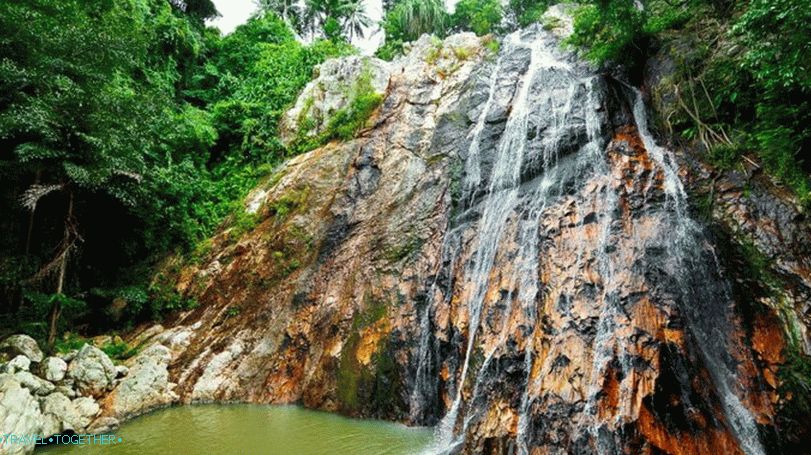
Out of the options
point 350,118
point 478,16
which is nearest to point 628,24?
point 350,118

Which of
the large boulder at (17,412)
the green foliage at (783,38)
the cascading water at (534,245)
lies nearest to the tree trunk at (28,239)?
the large boulder at (17,412)

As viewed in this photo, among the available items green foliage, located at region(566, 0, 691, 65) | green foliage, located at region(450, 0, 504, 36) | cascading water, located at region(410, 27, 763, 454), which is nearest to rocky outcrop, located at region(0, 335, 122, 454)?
cascading water, located at region(410, 27, 763, 454)

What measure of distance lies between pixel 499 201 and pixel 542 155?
125cm

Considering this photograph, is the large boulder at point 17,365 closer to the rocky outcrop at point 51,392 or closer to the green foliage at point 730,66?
the rocky outcrop at point 51,392

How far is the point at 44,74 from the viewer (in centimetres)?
902

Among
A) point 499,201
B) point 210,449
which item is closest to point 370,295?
point 499,201

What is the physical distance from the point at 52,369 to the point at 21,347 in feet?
2.70

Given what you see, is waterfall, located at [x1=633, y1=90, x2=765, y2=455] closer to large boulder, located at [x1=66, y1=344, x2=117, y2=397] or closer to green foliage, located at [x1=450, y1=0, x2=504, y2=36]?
large boulder, located at [x1=66, y1=344, x2=117, y2=397]

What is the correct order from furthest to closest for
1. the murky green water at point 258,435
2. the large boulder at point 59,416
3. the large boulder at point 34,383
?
the large boulder at point 34,383 → the large boulder at point 59,416 → the murky green water at point 258,435

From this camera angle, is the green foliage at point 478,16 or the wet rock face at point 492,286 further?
the green foliage at point 478,16

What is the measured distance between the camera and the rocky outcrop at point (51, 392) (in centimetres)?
602

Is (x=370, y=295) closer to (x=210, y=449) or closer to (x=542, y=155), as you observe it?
(x=210, y=449)

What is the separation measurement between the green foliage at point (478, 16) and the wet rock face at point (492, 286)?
8204 millimetres

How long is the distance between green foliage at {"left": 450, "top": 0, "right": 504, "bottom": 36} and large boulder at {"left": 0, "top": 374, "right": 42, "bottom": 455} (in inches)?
850
